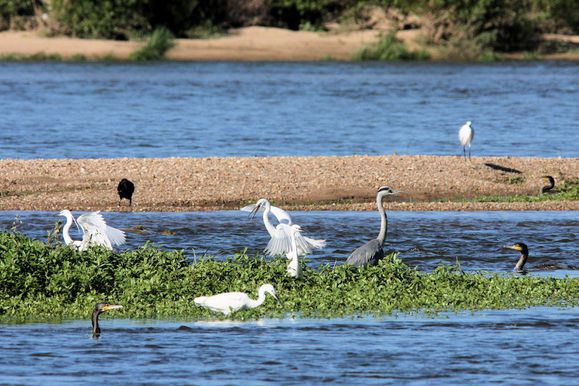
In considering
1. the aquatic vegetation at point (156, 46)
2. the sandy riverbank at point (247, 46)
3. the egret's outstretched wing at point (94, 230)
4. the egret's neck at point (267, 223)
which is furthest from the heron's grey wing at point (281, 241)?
the sandy riverbank at point (247, 46)

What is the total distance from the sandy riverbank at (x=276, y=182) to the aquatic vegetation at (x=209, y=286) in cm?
789

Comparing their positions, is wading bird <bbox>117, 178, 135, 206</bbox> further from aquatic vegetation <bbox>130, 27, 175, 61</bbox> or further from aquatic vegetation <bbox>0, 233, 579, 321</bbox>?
aquatic vegetation <bbox>130, 27, 175, 61</bbox>

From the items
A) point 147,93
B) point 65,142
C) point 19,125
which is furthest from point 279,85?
point 65,142

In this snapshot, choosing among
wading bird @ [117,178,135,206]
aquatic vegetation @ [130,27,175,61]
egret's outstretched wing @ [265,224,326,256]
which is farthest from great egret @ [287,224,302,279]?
aquatic vegetation @ [130,27,175,61]

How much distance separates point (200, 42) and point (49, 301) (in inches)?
2799

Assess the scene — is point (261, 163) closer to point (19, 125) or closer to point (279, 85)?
point (19, 125)

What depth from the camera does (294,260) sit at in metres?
14.5

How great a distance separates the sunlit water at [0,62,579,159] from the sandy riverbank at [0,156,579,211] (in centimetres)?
546

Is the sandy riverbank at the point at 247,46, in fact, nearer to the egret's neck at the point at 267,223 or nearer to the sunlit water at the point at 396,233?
the sunlit water at the point at 396,233

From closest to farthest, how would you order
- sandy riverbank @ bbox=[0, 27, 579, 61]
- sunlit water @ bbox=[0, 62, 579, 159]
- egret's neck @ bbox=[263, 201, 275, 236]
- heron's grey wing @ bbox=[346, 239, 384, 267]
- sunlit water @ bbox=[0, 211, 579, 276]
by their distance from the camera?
egret's neck @ bbox=[263, 201, 275, 236] < heron's grey wing @ bbox=[346, 239, 384, 267] < sunlit water @ bbox=[0, 211, 579, 276] < sunlit water @ bbox=[0, 62, 579, 159] < sandy riverbank @ bbox=[0, 27, 579, 61]

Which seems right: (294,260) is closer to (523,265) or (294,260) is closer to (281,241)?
(281,241)

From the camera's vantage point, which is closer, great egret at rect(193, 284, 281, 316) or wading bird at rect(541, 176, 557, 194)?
great egret at rect(193, 284, 281, 316)

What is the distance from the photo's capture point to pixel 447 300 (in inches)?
571

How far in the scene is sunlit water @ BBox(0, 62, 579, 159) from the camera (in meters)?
34.3
